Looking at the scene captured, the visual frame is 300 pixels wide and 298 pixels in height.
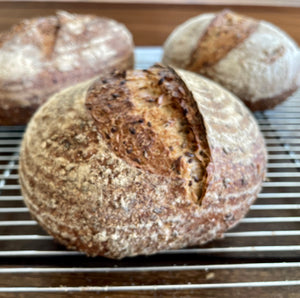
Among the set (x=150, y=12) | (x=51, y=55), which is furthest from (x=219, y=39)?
(x=150, y=12)

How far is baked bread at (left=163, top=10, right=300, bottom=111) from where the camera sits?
170 cm

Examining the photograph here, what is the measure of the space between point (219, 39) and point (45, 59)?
2.97ft

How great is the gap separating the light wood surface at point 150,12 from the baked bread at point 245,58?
3.97ft

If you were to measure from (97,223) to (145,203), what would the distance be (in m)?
0.15

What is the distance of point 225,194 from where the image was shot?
1028mm

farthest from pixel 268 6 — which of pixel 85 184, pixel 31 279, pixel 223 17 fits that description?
pixel 31 279

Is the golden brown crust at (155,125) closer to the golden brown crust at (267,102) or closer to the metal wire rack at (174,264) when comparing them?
the metal wire rack at (174,264)

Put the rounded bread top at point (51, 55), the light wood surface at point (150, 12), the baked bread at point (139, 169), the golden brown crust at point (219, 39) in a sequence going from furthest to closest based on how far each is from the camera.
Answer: the light wood surface at point (150, 12) → the golden brown crust at point (219, 39) → the rounded bread top at point (51, 55) → the baked bread at point (139, 169)

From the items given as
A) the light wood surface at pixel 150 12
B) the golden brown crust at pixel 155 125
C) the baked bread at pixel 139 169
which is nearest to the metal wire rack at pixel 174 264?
the baked bread at pixel 139 169

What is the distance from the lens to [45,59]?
1667 millimetres

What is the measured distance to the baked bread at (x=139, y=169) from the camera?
3.19ft

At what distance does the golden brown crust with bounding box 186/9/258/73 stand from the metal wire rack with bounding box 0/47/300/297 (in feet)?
2.61

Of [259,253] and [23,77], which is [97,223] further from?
[23,77]

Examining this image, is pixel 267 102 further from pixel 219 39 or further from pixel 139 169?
pixel 139 169
